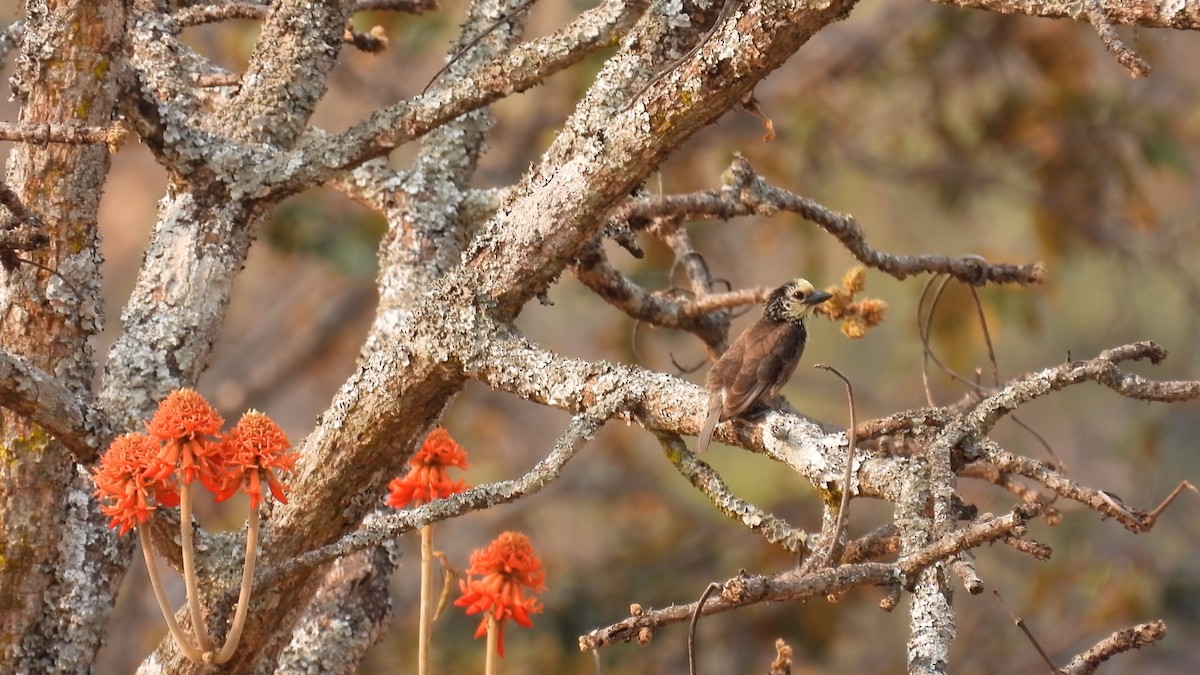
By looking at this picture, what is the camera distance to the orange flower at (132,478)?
1884mm

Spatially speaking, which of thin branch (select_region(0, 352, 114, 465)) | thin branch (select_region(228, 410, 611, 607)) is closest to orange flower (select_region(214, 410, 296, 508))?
thin branch (select_region(228, 410, 611, 607))

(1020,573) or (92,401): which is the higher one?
(1020,573)

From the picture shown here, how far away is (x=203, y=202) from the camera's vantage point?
2557 mm

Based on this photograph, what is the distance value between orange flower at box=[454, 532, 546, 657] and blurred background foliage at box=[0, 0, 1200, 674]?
197 inches

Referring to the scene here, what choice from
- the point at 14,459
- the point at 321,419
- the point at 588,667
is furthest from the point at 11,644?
the point at 588,667

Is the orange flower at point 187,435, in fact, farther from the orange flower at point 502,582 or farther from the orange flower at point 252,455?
the orange flower at point 502,582

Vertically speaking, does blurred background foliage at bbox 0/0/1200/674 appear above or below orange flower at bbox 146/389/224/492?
above

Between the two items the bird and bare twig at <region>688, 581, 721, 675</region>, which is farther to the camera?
the bird

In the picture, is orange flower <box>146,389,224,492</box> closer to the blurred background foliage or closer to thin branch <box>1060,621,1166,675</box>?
thin branch <box>1060,621,1166,675</box>

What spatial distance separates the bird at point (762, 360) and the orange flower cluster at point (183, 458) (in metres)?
0.68

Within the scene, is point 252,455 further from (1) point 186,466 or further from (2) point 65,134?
(2) point 65,134

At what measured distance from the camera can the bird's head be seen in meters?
3.85

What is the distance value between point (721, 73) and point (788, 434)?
56cm

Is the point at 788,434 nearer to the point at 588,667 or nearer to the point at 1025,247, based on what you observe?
the point at 588,667
